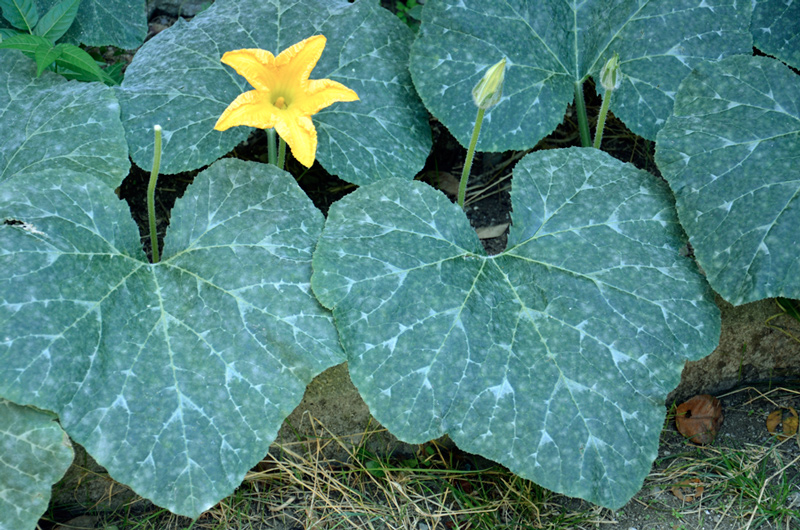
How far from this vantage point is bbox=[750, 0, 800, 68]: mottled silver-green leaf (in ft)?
7.42

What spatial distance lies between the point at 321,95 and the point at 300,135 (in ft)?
0.51

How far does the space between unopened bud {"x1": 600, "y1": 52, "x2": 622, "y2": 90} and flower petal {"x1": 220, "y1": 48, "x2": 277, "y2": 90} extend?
98cm

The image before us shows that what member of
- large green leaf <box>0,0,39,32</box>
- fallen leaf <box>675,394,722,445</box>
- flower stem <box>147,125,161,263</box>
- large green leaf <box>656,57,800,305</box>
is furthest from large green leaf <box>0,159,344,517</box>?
fallen leaf <box>675,394,722,445</box>

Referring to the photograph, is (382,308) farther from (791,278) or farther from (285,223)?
(791,278)

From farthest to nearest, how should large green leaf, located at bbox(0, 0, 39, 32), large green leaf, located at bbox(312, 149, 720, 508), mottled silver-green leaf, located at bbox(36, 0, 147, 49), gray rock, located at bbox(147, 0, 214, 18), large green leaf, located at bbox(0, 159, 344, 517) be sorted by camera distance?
gray rock, located at bbox(147, 0, 214, 18) → mottled silver-green leaf, located at bbox(36, 0, 147, 49) → large green leaf, located at bbox(0, 0, 39, 32) → large green leaf, located at bbox(312, 149, 720, 508) → large green leaf, located at bbox(0, 159, 344, 517)

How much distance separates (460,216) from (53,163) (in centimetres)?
129

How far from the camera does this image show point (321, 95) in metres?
1.82

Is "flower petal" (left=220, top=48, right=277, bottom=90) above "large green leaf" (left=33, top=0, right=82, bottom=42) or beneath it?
above

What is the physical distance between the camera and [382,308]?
73.2 inches

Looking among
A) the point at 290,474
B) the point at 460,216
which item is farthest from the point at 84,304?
the point at 460,216

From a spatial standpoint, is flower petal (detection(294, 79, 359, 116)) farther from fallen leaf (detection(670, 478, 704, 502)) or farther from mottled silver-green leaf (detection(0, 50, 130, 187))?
fallen leaf (detection(670, 478, 704, 502))

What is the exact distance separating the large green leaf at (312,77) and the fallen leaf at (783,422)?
4.98ft

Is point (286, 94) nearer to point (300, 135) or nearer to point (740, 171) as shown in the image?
point (300, 135)

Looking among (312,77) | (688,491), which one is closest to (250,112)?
(312,77)
